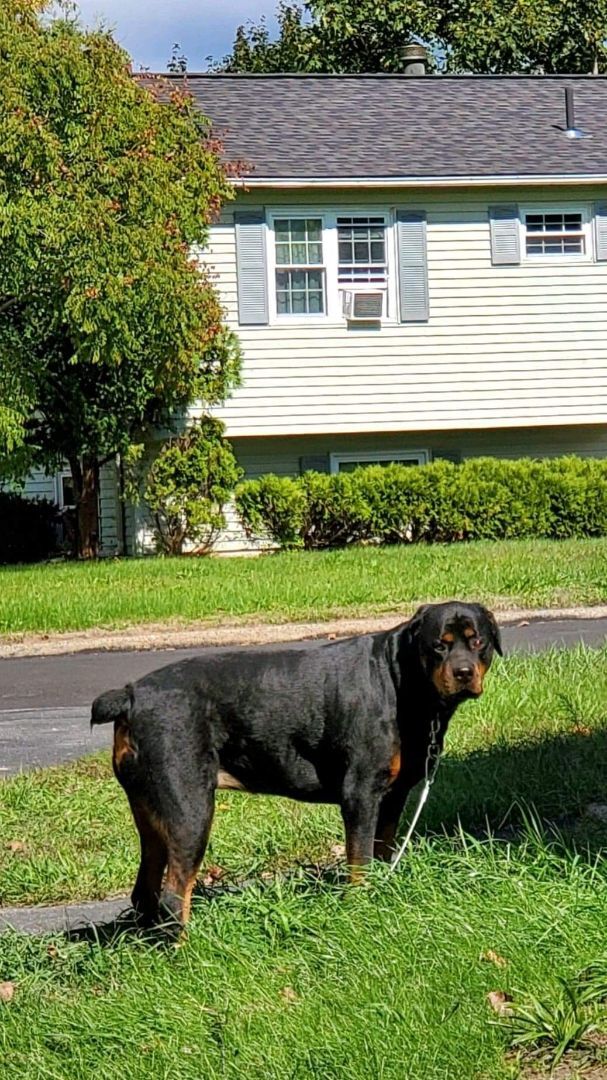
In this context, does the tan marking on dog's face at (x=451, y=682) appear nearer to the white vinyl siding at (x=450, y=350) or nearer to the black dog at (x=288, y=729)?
the black dog at (x=288, y=729)

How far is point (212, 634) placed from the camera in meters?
14.7

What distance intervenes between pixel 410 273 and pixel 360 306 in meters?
1.02

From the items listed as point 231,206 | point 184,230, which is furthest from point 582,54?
point 184,230

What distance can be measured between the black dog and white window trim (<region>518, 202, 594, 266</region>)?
1984cm

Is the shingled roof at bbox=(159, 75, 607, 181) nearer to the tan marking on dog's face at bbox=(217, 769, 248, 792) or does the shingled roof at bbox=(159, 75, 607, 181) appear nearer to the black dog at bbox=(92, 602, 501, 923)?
the black dog at bbox=(92, 602, 501, 923)

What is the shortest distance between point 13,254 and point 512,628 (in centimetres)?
798

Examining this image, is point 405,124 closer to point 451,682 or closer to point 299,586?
point 299,586

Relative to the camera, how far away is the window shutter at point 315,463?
80.3 feet

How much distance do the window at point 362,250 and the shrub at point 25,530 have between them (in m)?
6.18

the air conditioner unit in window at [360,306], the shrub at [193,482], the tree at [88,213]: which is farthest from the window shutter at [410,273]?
the shrub at [193,482]

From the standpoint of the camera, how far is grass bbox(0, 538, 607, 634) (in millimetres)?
15562

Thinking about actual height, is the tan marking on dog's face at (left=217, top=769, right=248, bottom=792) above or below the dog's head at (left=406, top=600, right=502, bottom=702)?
below

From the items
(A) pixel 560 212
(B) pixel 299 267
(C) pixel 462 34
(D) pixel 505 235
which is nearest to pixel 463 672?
(B) pixel 299 267

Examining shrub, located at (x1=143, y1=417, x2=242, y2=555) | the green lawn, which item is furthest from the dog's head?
shrub, located at (x1=143, y1=417, x2=242, y2=555)
